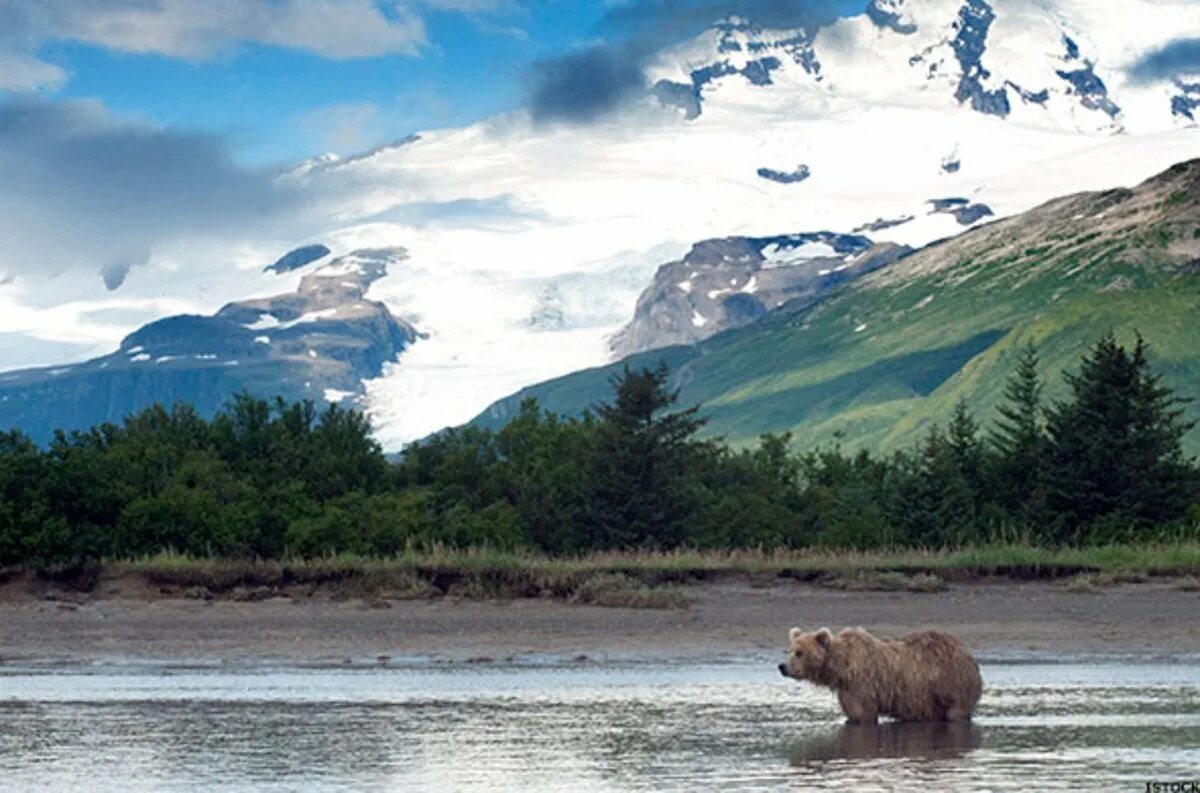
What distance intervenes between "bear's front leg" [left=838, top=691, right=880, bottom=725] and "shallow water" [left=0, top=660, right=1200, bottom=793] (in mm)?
294

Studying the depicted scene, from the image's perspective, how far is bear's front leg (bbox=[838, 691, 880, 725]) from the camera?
21.6 m

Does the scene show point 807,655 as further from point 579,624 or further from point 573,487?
point 573,487

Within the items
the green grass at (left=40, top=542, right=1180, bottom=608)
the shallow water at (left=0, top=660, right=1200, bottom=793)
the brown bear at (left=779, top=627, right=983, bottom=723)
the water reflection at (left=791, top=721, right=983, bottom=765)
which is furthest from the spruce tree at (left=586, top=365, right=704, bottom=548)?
the water reflection at (left=791, top=721, right=983, bottom=765)

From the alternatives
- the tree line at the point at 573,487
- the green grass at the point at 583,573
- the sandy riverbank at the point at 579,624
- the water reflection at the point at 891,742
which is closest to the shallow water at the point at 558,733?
the water reflection at the point at 891,742

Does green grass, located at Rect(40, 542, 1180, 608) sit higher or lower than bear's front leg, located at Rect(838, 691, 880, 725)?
higher

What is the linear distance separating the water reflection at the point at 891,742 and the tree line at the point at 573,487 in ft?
61.2

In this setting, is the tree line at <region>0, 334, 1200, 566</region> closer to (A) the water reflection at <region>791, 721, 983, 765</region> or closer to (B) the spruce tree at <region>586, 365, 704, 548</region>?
(B) the spruce tree at <region>586, 365, 704, 548</region>

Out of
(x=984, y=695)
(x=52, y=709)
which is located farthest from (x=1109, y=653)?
(x=52, y=709)

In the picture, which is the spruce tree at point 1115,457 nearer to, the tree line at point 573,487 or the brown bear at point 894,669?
the tree line at point 573,487

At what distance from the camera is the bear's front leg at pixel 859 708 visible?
70.8 ft

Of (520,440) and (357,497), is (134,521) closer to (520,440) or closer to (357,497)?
(357,497)

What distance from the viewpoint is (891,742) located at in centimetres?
2034

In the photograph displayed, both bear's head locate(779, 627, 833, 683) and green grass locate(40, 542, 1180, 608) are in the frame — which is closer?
bear's head locate(779, 627, 833, 683)

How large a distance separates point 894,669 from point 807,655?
96 centimetres
